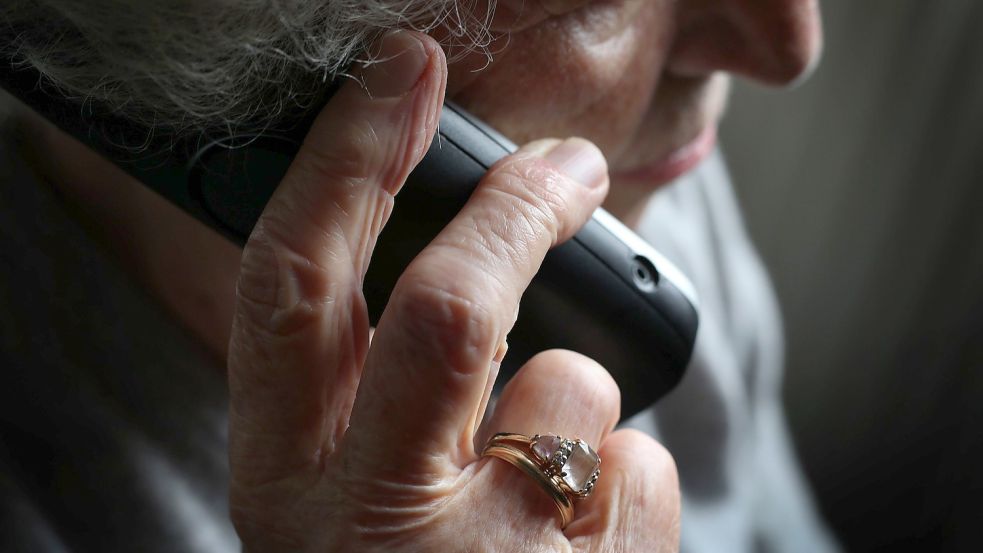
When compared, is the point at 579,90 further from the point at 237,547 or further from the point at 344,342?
the point at 237,547

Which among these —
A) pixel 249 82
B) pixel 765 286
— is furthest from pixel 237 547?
pixel 765 286

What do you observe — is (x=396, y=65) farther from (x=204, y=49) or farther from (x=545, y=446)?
(x=545, y=446)

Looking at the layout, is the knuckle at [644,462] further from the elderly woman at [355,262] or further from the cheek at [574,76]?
the cheek at [574,76]

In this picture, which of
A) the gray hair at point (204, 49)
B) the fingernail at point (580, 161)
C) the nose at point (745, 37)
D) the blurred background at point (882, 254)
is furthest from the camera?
the blurred background at point (882, 254)

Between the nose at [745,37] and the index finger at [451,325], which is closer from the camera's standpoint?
the index finger at [451,325]

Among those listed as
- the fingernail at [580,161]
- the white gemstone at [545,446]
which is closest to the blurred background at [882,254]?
the fingernail at [580,161]

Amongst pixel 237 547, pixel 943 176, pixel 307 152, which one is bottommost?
pixel 237 547

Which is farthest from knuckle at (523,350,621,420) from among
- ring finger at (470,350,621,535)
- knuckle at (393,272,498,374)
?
knuckle at (393,272,498,374)
